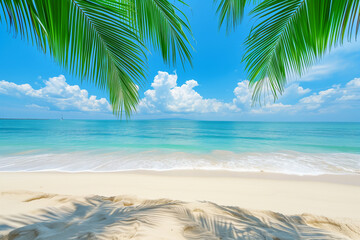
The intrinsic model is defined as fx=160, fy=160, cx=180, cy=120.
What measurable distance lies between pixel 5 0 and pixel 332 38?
2.61 metres

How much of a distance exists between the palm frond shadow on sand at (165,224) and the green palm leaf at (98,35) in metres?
1.29

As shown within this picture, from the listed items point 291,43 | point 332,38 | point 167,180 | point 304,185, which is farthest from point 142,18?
point 304,185

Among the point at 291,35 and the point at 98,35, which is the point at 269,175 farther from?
the point at 98,35

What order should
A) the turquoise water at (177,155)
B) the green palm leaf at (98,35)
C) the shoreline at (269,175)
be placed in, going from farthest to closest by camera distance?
the turquoise water at (177,155) → the shoreline at (269,175) → the green palm leaf at (98,35)

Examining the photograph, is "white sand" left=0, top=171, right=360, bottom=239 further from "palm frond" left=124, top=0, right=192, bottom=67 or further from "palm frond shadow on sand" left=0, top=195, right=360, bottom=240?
"palm frond" left=124, top=0, right=192, bottom=67

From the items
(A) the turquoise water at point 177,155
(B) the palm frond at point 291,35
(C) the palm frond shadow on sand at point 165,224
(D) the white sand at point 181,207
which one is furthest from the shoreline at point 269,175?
→ (B) the palm frond at point 291,35

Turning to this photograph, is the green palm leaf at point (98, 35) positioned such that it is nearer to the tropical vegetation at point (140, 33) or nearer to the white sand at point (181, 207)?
the tropical vegetation at point (140, 33)

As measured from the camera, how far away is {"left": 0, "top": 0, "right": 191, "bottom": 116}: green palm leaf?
128 centimetres

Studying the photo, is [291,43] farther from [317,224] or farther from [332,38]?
[317,224]

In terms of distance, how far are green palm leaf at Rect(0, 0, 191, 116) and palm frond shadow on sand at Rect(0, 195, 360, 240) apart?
4.24ft

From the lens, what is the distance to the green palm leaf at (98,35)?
1.28 m

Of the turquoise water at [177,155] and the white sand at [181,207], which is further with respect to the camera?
the turquoise water at [177,155]

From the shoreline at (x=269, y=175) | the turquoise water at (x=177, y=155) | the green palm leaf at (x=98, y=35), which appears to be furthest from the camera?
the turquoise water at (x=177, y=155)

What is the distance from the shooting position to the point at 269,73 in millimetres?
2004
